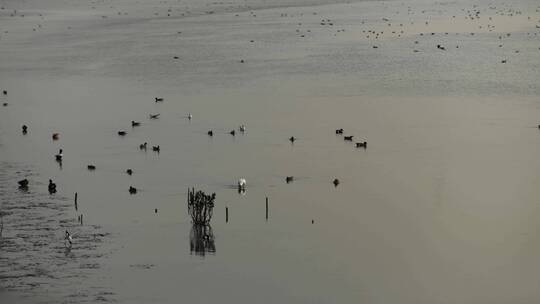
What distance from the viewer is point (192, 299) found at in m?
31.8

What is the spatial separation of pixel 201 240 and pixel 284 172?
10.4 metres

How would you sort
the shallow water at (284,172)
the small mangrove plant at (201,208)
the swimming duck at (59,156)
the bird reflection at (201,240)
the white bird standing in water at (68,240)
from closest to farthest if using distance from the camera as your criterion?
the shallow water at (284,172) < the white bird standing in water at (68,240) < the bird reflection at (201,240) < the small mangrove plant at (201,208) < the swimming duck at (59,156)

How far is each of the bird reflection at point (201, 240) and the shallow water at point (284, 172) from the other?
119mm

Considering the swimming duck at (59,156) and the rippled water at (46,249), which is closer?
the rippled water at (46,249)

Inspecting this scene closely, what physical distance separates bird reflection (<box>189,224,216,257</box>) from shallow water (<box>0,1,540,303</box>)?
0.39 feet

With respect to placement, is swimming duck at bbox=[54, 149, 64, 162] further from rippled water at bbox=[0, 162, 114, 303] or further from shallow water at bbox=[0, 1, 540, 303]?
rippled water at bbox=[0, 162, 114, 303]

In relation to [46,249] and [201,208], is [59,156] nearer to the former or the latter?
[201,208]

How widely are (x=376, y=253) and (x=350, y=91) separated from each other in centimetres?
3464

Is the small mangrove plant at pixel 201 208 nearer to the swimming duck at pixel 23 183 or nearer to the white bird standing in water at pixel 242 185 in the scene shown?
the white bird standing in water at pixel 242 185

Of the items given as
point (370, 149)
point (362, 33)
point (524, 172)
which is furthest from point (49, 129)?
point (362, 33)

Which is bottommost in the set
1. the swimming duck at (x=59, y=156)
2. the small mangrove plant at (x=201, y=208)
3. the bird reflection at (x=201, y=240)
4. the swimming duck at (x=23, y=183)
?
the bird reflection at (x=201, y=240)

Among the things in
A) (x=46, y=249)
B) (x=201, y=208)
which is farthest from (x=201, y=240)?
(x=46, y=249)

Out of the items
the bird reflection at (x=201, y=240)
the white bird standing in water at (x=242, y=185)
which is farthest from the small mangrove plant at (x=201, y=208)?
the white bird standing in water at (x=242, y=185)

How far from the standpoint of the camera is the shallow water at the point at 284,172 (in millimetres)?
33625
